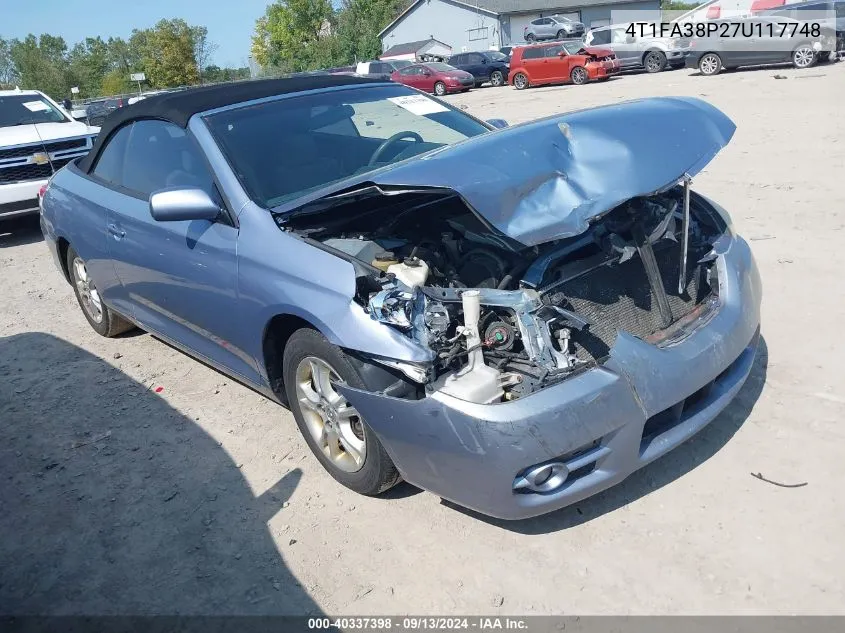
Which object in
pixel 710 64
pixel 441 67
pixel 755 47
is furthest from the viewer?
pixel 441 67

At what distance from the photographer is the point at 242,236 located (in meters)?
3.47

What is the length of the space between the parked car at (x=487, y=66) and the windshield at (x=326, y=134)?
27.3m

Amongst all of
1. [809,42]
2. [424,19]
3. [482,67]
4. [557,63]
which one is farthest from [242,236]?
[424,19]

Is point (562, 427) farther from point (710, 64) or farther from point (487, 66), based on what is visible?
point (487, 66)

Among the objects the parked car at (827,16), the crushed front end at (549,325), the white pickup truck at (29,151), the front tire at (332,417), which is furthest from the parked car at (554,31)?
the front tire at (332,417)

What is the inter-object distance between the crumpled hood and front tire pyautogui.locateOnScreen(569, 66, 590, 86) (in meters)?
22.8

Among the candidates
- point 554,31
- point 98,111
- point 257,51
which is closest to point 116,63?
point 257,51

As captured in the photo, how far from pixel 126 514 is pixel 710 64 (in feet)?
69.1

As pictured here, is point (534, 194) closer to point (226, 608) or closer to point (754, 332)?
point (754, 332)

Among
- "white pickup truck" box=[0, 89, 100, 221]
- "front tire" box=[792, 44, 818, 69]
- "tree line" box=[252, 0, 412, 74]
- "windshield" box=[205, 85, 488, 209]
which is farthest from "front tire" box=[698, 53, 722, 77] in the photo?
"tree line" box=[252, 0, 412, 74]

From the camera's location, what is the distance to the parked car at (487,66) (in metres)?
30.5

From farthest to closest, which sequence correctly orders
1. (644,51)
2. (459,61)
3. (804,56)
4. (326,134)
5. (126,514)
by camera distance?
1. (459,61)
2. (644,51)
3. (804,56)
4. (326,134)
5. (126,514)

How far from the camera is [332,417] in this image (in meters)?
3.33

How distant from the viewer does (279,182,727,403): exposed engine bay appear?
280 centimetres
